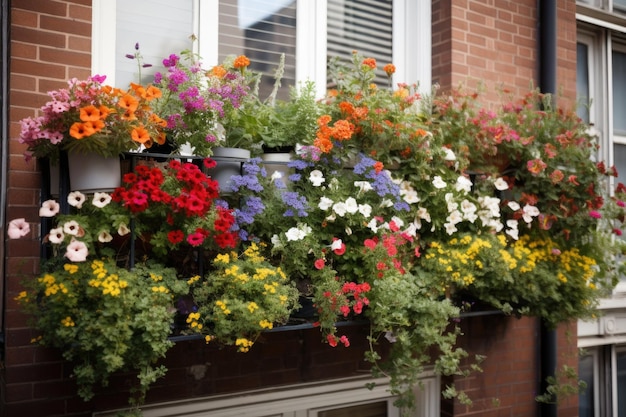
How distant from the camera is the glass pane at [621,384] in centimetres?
497

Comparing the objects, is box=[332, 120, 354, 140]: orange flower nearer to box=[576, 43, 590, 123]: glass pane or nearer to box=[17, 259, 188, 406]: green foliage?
box=[17, 259, 188, 406]: green foliage

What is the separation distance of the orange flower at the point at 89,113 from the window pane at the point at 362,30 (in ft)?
6.08

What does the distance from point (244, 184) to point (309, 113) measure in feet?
1.89

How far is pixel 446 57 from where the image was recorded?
3.94 m

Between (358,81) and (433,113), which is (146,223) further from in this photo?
(433,113)

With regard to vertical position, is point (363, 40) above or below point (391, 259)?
above

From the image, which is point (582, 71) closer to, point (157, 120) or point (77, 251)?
point (157, 120)

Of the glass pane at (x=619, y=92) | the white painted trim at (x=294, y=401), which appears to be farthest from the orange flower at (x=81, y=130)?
the glass pane at (x=619, y=92)

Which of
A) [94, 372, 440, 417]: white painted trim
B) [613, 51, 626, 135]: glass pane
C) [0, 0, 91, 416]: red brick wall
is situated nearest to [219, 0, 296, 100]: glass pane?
[0, 0, 91, 416]: red brick wall

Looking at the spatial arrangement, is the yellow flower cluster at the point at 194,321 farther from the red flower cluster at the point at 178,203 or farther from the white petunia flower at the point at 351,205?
the white petunia flower at the point at 351,205

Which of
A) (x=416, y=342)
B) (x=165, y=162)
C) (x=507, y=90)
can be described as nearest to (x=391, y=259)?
(x=416, y=342)

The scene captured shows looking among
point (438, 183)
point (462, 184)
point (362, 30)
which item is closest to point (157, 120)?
point (438, 183)

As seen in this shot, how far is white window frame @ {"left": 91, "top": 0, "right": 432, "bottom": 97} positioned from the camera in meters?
3.00

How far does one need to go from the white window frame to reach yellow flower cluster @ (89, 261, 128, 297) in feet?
3.55
